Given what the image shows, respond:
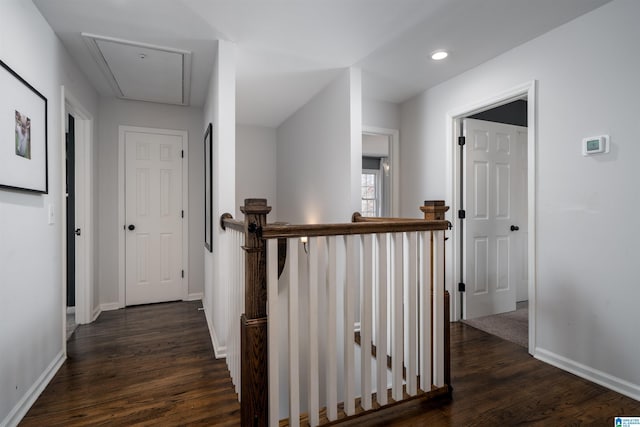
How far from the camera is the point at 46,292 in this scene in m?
2.18

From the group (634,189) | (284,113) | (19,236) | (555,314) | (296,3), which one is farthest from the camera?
(284,113)

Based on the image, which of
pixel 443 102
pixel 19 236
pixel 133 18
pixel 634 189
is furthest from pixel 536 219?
pixel 19 236

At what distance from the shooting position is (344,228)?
1.57m

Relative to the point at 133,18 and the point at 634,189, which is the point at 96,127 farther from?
the point at 634,189

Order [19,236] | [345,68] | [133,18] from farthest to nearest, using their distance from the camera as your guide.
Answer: [345,68]
[133,18]
[19,236]

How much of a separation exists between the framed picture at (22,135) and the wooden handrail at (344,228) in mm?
1443

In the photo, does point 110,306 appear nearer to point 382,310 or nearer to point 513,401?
point 382,310

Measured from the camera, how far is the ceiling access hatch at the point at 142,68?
2598 millimetres

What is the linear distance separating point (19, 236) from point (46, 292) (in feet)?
1.84

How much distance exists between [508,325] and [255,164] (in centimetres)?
404

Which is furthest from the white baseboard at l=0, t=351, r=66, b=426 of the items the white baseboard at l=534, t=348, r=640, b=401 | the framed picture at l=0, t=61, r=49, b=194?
the white baseboard at l=534, t=348, r=640, b=401

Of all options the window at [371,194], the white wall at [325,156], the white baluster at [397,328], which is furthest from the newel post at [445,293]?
the window at [371,194]

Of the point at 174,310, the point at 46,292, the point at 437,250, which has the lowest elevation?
the point at 174,310

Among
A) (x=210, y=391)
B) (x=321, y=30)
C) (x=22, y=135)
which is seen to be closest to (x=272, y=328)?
(x=210, y=391)
